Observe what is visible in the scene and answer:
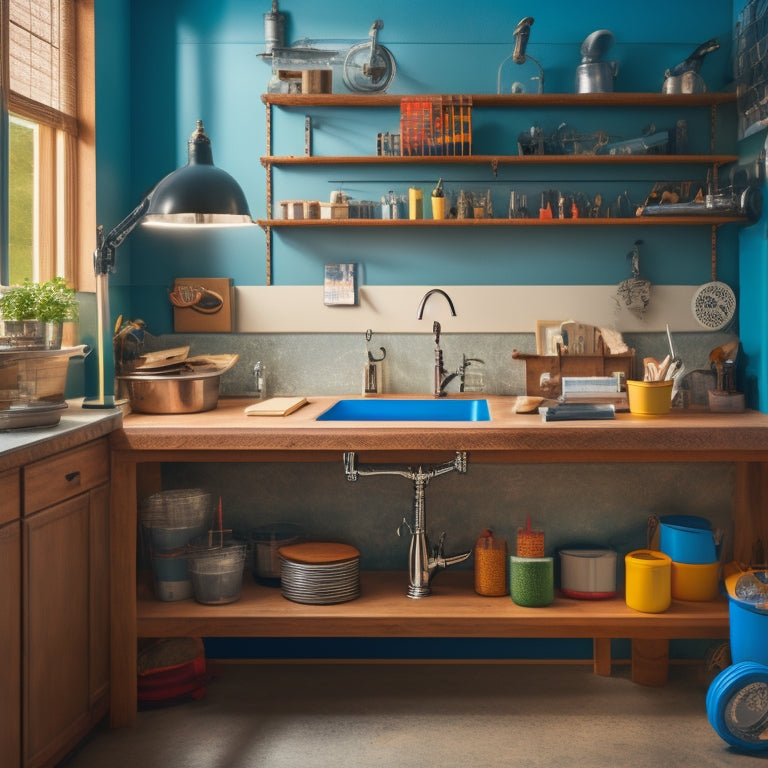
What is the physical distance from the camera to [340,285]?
13.1 feet

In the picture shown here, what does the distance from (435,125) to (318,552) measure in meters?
1.84

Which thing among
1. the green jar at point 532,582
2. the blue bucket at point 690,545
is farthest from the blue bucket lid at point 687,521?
the green jar at point 532,582

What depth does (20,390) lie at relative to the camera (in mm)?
2906

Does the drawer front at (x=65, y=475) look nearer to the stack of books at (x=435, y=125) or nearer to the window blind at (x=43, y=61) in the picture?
the window blind at (x=43, y=61)

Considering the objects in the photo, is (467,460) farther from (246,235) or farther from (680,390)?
(246,235)

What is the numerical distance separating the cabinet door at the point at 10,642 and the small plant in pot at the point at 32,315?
739 mm


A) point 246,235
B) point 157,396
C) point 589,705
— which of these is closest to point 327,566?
point 157,396

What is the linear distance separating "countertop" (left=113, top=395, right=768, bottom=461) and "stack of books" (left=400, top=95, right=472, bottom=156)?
134 centimetres

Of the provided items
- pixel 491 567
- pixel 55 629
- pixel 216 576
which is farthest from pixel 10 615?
pixel 491 567

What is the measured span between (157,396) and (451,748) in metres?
1.65

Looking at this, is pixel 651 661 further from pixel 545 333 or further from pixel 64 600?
pixel 64 600

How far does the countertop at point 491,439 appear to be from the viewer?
3055mm

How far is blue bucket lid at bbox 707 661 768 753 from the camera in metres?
2.88

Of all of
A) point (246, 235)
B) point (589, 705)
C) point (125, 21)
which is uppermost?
point (125, 21)
